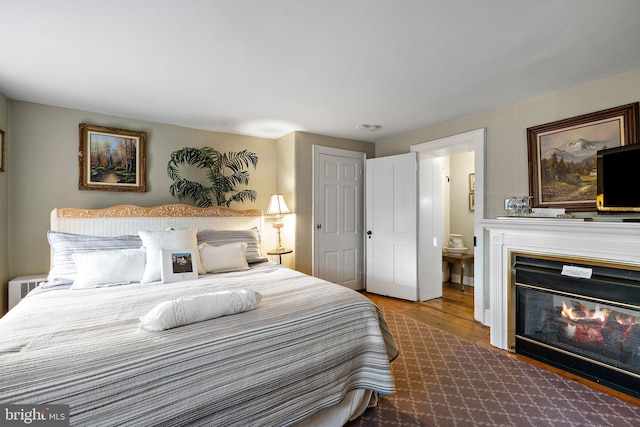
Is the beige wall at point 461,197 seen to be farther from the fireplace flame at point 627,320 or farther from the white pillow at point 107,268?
the white pillow at point 107,268

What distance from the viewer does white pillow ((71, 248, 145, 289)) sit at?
2191 mm

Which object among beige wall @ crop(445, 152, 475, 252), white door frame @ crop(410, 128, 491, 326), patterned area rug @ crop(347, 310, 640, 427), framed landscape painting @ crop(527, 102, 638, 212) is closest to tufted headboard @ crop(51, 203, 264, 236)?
patterned area rug @ crop(347, 310, 640, 427)

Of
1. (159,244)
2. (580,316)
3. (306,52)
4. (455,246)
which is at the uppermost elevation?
(306,52)

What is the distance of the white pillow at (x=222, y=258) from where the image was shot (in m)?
2.63

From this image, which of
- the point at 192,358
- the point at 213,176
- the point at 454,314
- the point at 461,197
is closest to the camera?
the point at 192,358

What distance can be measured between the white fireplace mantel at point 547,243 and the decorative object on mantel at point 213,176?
9.36 ft

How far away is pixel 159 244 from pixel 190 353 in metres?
1.57

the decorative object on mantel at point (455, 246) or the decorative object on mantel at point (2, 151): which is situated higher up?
the decorative object on mantel at point (2, 151)

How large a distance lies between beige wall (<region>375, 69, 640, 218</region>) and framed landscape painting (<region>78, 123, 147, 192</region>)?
12.1 feet

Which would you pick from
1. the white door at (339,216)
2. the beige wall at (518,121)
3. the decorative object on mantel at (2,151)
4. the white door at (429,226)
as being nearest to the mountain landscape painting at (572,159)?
the beige wall at (518,121)

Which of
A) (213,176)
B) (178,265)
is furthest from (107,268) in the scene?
(213,176)

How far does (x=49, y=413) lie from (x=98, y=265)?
151 centimetres

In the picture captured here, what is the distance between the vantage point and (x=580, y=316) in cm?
222

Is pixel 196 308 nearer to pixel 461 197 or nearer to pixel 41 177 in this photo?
pixel 41 177
